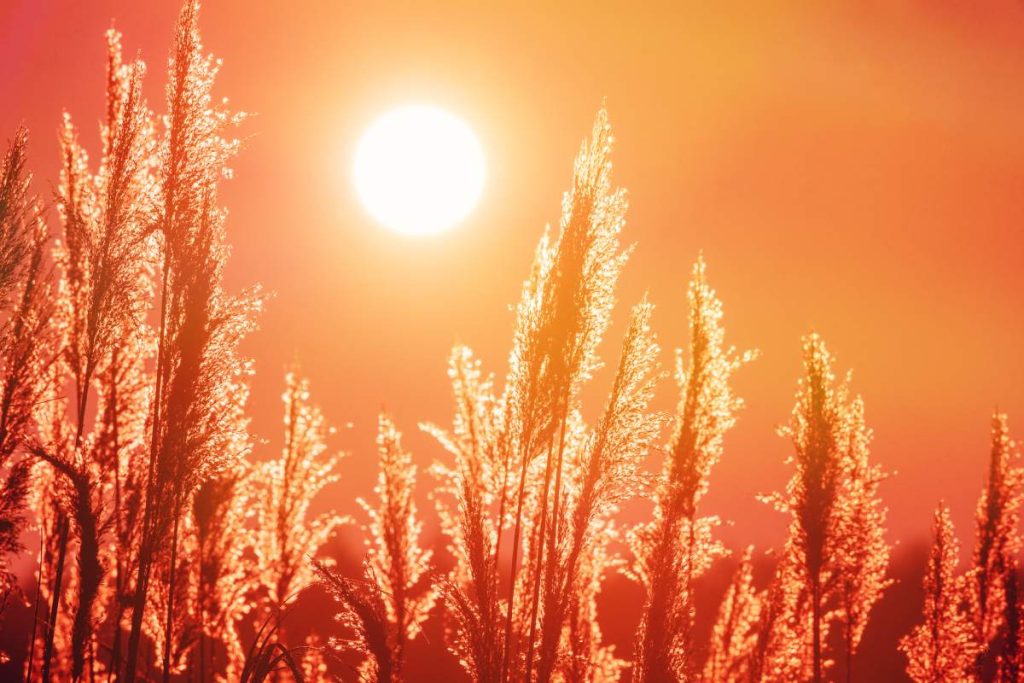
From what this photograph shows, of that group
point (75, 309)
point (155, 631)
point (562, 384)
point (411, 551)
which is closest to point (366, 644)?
point (562, 384)

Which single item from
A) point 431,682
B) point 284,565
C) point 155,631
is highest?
point 284,565

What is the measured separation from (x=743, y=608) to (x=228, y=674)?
33.8 ft

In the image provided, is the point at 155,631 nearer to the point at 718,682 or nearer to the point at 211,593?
the point at 211,593

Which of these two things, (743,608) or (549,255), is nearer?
(549,255)

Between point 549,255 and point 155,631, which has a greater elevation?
point 549,255

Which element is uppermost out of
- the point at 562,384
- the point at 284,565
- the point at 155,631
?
the point at 562,384

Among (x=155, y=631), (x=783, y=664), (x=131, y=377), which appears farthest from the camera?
(x=783, y=664)

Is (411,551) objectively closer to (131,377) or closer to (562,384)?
(131,377)

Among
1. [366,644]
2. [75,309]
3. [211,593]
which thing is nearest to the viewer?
[366,644]

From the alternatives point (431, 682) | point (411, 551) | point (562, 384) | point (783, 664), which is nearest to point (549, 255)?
point (562, 384)

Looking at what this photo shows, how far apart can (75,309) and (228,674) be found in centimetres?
685

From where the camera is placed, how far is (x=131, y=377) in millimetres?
10898

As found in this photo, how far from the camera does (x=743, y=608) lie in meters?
17.1

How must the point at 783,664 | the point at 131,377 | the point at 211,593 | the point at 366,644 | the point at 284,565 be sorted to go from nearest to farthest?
the point at 366,644 < the point at 131,377 < the point at 211,593 < the point at 284,565 < the point at 783,664
